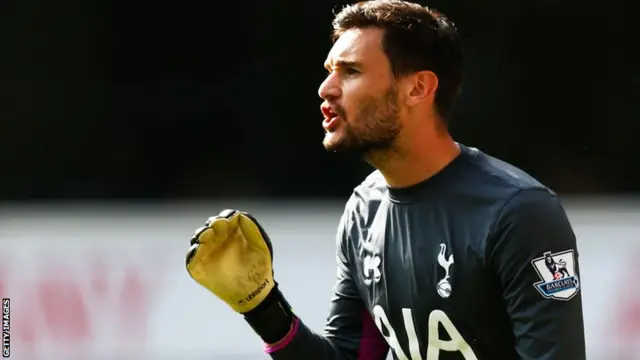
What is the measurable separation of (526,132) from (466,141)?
0.21 meters

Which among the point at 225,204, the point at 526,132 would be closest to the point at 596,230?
the point at 526,132

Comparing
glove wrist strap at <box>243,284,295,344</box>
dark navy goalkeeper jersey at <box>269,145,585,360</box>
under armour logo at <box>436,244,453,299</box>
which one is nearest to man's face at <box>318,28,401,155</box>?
dark navy goalkeeper jersey at <box>269,145,585,360</box>

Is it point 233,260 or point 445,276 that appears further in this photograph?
point 233,260

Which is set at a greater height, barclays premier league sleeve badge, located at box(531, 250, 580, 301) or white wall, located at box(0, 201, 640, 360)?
barclays premier league sleeve badge, located at box(531, 250, 580, 301)

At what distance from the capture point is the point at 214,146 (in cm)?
375

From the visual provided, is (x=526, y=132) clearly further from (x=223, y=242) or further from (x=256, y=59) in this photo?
(x=223, y=242)

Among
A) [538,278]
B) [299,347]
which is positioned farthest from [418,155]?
[299,347]

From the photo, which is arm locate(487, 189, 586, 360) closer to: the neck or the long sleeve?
the neck

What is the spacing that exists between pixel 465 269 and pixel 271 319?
17.9 inches

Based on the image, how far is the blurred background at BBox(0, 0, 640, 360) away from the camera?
3.71 metres

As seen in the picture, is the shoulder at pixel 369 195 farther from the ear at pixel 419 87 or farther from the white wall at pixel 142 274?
the white wall at pixel 142 274

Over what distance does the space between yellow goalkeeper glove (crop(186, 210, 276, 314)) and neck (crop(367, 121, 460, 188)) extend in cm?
31

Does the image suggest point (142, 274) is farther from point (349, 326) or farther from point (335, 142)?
point (335, 142)

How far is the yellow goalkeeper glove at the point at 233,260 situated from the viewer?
224 centimetres
